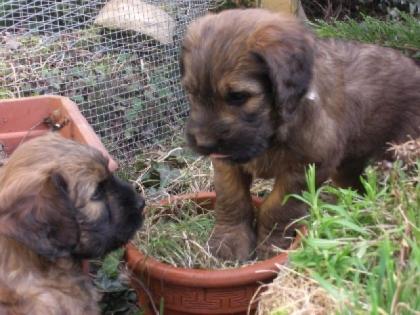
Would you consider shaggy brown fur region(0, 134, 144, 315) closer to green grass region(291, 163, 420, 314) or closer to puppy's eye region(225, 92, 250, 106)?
puppy's eye region(225, 92, 250, 106)

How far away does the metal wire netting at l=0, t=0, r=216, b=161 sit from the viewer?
5.66m

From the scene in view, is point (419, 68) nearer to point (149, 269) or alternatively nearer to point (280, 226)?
point (280, 226)

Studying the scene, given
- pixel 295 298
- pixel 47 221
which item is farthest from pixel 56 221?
pixel 295 298

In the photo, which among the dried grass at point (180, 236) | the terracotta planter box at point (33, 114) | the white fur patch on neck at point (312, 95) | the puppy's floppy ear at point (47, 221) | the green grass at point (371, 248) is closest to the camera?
the green grass at point (371, 248)

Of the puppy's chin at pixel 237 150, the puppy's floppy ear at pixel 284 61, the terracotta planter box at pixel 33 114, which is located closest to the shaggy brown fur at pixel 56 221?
the puppy's chin at pixel 237 150

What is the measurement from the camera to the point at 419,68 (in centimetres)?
457

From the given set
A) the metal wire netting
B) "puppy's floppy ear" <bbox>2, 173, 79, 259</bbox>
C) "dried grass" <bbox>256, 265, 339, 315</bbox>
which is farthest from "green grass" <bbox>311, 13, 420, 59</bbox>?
"dried grass" <bbox>256, 265, 339, 315</bbox>

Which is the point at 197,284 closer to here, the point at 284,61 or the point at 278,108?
the point at 278,108

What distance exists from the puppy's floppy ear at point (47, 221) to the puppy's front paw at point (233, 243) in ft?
3.39

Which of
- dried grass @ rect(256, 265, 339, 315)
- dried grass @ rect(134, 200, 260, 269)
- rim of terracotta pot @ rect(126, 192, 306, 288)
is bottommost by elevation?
dried grass @ rect(134, 200, 260, 269)

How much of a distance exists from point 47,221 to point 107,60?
10.2 ft

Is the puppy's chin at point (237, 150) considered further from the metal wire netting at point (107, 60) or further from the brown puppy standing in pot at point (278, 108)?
the metal wire netting at point (107, 60)

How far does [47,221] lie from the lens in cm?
295

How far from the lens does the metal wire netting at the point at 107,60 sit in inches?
223
